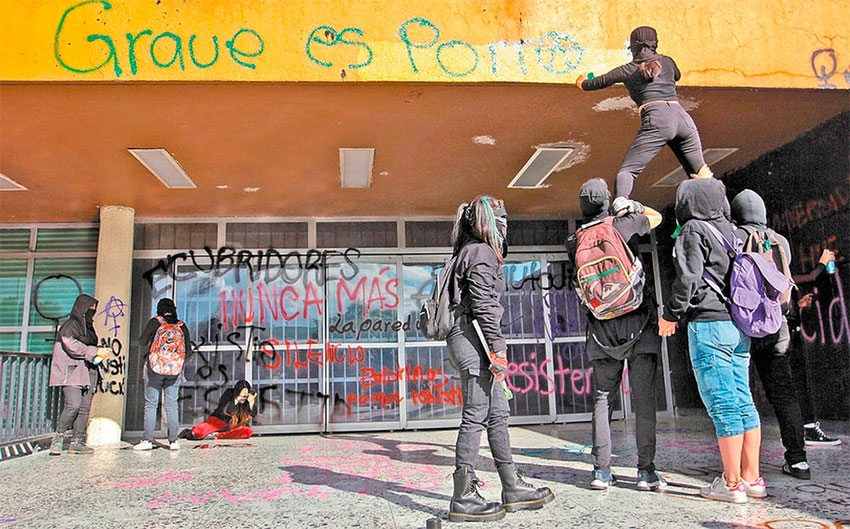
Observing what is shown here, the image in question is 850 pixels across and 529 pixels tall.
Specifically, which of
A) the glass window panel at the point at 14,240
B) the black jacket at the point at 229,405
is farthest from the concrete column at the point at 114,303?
the glass window panel at the point at 14,240

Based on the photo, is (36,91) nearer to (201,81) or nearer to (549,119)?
(201,81)

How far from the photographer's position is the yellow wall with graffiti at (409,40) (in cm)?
457

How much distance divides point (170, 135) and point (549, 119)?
3.45 meters

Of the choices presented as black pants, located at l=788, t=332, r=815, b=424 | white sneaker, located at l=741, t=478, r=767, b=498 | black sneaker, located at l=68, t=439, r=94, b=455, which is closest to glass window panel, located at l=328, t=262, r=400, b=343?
black sneaker, located at l=68, t=439, r=94, b=455

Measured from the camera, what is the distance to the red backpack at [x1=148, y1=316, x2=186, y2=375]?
6578 mm

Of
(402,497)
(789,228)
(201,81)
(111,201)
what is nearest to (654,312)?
(402,497)

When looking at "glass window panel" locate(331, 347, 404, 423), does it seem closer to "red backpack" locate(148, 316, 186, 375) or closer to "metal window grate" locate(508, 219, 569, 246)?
"red backpack" locate(148, 316, 186, 375)

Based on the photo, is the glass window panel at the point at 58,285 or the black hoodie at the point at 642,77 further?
the glass window panel at the point at 58,285

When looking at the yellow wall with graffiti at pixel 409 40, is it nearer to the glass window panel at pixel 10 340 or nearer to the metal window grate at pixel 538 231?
the metal window grate at pixel 538 231

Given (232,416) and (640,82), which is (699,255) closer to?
(640,82)

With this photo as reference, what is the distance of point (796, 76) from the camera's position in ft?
16.3

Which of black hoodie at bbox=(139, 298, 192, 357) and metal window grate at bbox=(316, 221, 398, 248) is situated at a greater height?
metal window grate at bbox=(316, 221, 398, 248)

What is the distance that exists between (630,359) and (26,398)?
20.7 ft

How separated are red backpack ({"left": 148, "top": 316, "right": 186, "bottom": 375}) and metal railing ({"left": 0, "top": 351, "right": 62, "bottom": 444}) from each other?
1.35 metres
